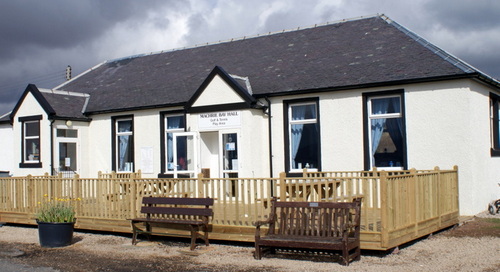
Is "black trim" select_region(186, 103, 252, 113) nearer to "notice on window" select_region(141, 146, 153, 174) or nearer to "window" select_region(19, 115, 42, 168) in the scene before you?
"notice on window" select_region(141, 146, 153, 174)

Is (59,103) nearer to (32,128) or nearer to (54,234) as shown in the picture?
(32,128)

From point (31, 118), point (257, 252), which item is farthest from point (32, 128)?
point (257, 252)

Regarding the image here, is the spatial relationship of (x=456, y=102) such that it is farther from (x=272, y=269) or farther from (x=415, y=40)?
(x=272, y=269)

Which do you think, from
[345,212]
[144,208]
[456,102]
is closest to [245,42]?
[456,102]

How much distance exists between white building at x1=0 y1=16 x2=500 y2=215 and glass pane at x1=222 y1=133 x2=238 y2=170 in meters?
0.03

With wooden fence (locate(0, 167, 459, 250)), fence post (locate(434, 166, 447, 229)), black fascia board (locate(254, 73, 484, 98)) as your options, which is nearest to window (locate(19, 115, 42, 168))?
wooden fence (locate(0, 167, 459, 250))

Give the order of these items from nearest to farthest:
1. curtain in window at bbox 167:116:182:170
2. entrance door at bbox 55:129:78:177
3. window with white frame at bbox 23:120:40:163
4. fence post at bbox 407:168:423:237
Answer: fence post at bbox 407:168:423:237 → curtain in window at bbox 167:116:182:170 → entrance door at bbox 55:129:78:177 → window with white frame at bbox 23:120:40:163

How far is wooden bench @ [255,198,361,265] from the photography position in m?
8.57

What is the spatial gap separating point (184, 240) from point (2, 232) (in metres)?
5.10

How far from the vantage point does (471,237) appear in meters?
10.8

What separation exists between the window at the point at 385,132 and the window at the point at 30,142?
11.2 m

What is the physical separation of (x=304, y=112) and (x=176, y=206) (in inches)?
220

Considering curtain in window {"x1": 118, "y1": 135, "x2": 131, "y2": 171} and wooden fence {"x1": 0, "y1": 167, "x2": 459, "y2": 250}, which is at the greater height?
curtain in window {"x1": 118, "y1": 135, "x2": 131, "y2": 171}

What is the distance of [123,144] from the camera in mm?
19531
